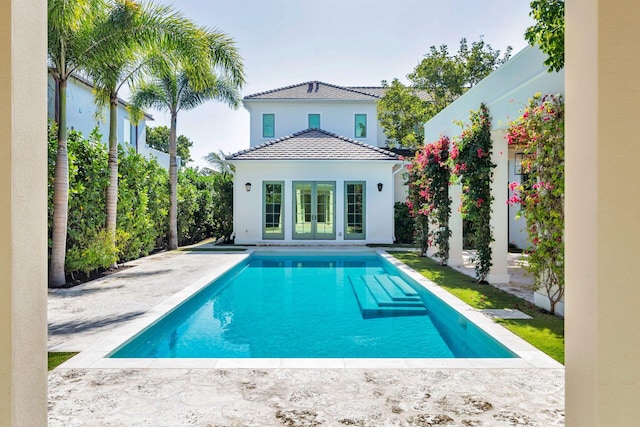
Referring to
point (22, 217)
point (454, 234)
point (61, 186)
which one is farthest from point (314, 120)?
point (22, 217)

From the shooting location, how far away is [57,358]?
190 inches

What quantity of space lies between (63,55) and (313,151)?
11.5m

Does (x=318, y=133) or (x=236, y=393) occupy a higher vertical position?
(x=318, y=133)

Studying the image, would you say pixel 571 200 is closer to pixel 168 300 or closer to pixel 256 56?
pixel 168 300

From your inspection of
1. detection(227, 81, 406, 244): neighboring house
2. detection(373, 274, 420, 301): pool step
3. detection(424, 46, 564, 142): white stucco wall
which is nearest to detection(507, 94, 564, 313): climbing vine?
detection(424, 46, 564, 142): white stucco wall

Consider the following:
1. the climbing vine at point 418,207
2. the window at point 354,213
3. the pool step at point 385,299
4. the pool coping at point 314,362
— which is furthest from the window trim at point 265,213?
the pool coping at point 314,362

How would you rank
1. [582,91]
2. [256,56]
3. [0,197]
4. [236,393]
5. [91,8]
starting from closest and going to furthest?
[0,197] → [582,91] → [236,393] → [91,8] → [256,56]

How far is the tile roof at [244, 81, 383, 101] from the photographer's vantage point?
83.7 ft

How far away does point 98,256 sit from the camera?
33.5 feet

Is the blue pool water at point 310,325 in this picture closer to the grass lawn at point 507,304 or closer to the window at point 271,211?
the grass lawn at point 507,304

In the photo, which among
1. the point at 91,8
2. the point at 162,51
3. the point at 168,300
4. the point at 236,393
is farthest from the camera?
the point at 162,51

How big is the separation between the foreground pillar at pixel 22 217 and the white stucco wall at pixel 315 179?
632 inches

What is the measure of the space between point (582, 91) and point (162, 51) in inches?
450

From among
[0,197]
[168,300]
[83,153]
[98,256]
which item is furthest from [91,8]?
[0,197]
